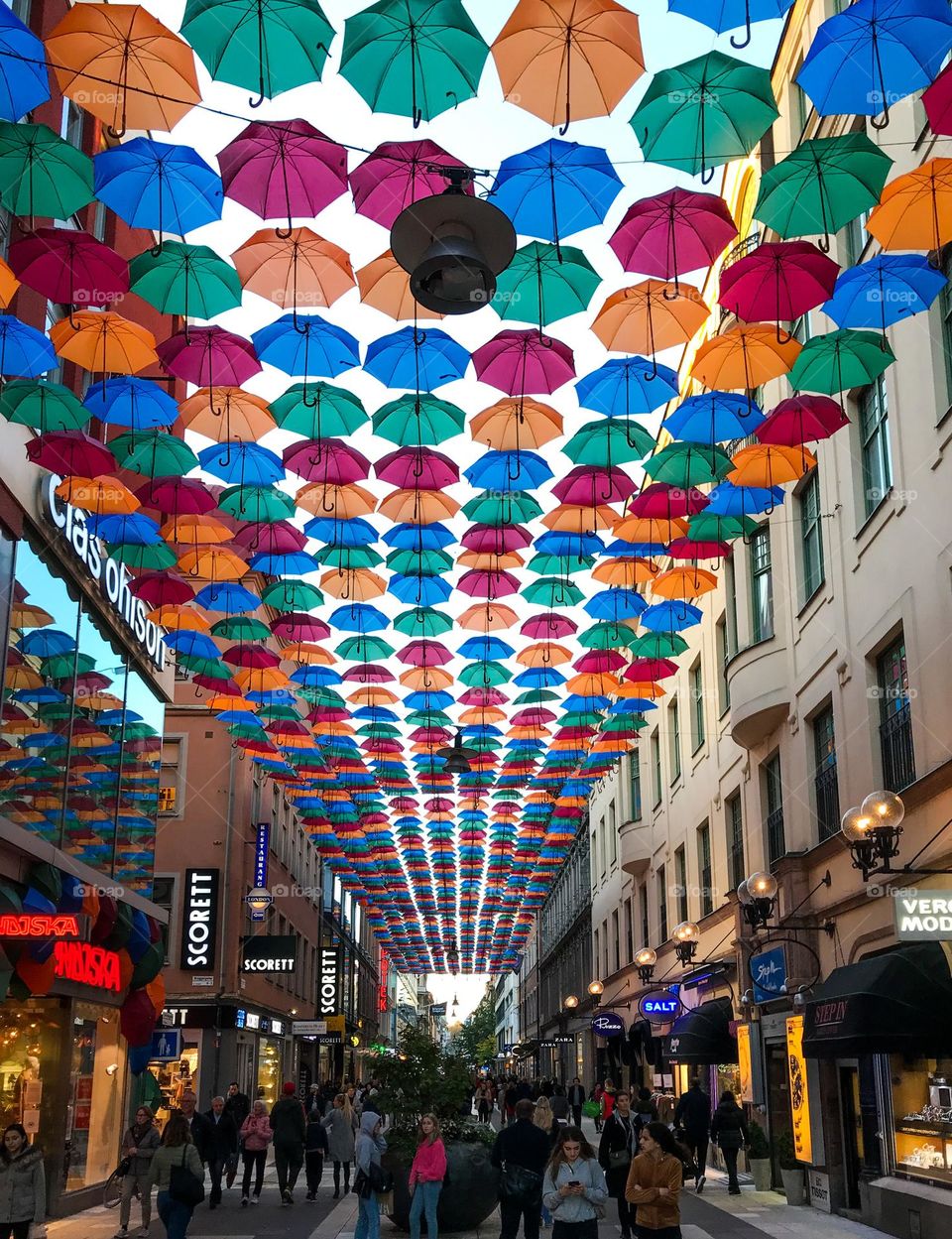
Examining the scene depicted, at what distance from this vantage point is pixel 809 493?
68.9 ft

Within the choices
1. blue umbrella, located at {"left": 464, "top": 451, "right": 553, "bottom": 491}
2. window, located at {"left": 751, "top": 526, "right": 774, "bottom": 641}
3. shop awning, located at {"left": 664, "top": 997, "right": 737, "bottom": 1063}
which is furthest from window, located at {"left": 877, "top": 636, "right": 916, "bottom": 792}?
shop awning, located at {"left": 664, "top": 997, "right": 737, "bottom": 1063}

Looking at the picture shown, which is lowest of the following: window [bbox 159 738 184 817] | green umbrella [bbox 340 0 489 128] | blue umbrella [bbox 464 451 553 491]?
window [bbox 159 738 184 817]

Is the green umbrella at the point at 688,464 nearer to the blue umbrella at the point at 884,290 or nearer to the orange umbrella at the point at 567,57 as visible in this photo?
the blue umbrella at the point at 884,290

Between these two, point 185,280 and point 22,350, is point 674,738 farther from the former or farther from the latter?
point 185,280

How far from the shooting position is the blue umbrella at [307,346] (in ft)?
46.4

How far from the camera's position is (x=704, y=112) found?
10750mm

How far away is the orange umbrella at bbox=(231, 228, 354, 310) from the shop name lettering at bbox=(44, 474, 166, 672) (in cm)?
611

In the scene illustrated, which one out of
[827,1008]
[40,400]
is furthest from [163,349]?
[827,1008]

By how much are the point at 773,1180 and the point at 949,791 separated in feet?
31.8

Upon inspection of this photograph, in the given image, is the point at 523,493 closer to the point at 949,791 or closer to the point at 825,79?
the point at 949,791

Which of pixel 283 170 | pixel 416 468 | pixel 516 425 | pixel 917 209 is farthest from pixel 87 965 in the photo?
pixel 917 209

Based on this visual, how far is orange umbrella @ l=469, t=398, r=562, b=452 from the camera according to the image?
15.7 metres

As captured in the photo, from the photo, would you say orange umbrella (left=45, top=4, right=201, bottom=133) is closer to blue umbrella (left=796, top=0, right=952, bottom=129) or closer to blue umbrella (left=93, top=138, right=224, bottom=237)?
blue umbrella (left=93, top=138, right=224, bottom=237)

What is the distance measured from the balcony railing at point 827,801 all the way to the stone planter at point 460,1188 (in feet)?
22.7
